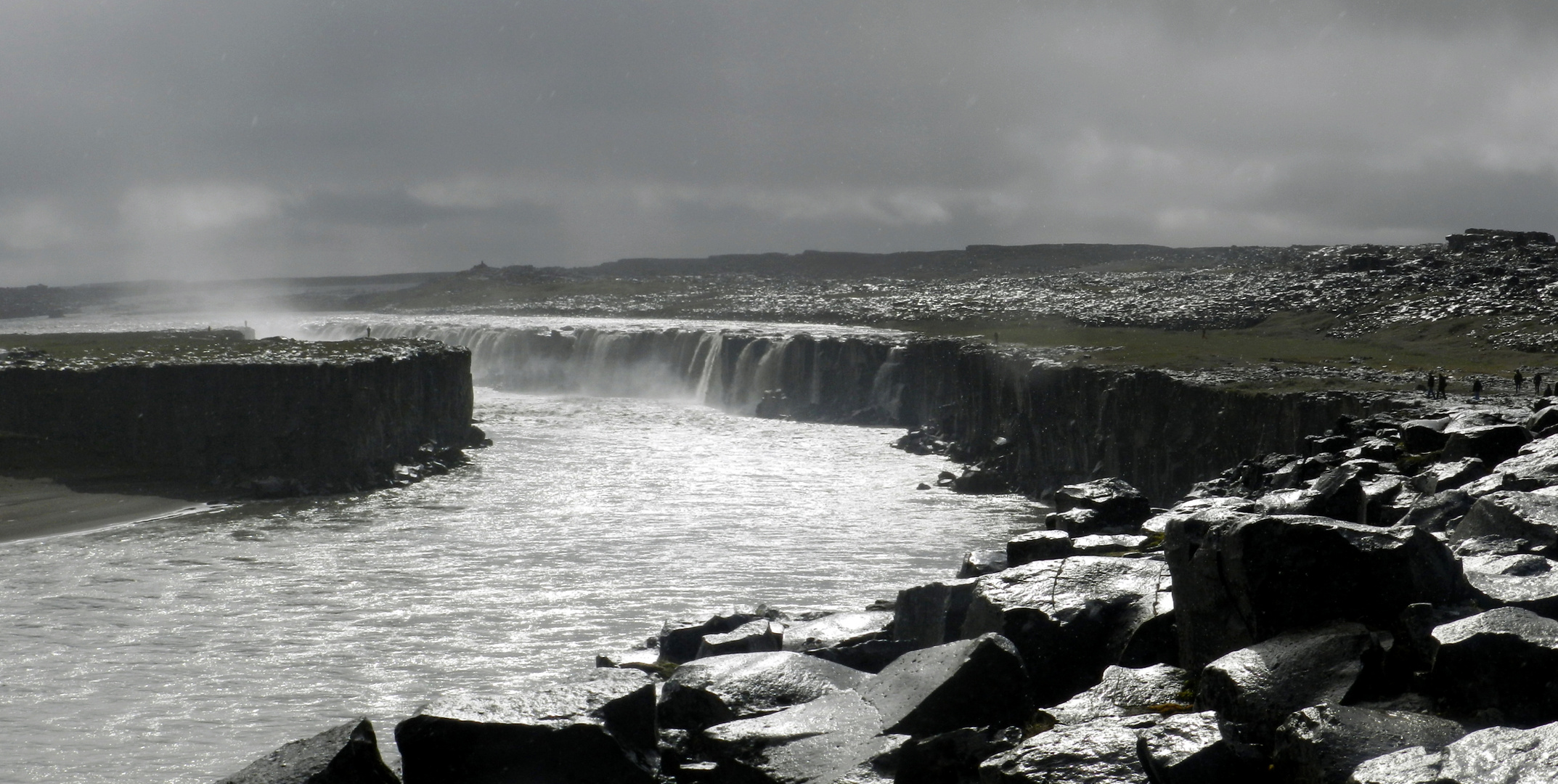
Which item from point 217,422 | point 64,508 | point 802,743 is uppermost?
point 802,743

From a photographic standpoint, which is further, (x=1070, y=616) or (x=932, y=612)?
(x=932, y=612)

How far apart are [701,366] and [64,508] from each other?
3894cm

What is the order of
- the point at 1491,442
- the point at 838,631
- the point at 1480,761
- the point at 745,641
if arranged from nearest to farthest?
the point at 1480,761, the point at 745,641, the point at 838,631, the point at 1491,442

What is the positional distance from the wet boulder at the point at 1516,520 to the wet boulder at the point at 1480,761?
4626 millimetres

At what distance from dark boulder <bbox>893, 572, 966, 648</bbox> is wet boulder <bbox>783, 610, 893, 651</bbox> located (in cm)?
49

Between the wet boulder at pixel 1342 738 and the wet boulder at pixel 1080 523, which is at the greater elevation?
the wet boulder at pixel 1342 738

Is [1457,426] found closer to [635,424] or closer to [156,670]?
[156,670]

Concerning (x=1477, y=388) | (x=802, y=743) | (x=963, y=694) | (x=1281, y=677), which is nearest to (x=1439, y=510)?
(x=1281, y=677)

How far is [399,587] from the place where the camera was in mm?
22906

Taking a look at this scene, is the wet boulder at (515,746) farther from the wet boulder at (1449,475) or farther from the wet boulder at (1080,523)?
the wet boulder at (1449,475)

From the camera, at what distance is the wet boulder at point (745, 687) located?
9875mm

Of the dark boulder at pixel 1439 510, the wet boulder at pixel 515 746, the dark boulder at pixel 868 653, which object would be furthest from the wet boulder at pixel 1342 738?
the dark boulder at pixel 1439 510

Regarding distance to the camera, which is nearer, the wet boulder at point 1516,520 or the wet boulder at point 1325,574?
the wet boulder at point 1325,574

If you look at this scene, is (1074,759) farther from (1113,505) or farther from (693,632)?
(1113,505)
